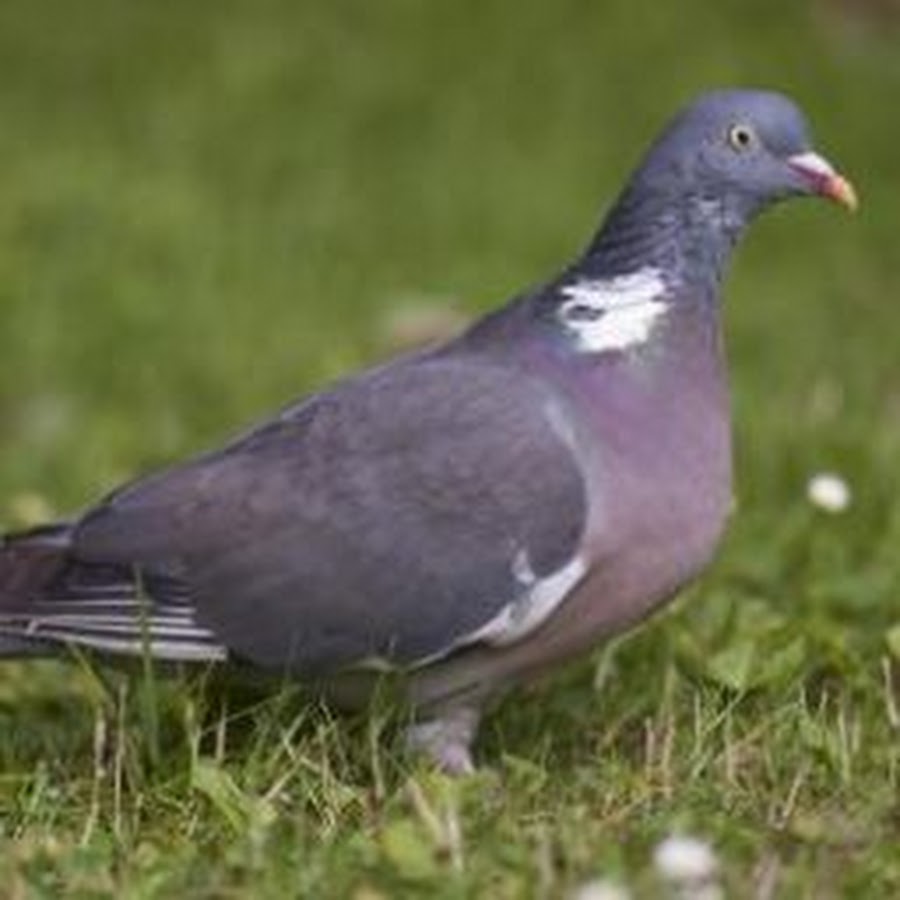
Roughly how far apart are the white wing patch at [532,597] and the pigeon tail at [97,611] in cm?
44

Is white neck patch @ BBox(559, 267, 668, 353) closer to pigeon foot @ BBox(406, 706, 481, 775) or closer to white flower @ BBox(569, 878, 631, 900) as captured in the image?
pigeon foot @ BBox(406, 706, 481, 775)

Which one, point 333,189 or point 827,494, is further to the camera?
point 333,189

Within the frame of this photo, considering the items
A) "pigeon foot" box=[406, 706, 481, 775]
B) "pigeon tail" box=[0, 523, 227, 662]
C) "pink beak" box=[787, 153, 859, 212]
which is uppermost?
"pink beak" box=[787, 153, 859, 212]

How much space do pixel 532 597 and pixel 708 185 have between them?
74cm

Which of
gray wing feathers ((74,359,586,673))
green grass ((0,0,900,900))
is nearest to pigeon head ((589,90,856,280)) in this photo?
gray wing feathers ((74,359,586,673))

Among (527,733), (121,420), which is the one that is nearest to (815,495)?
(527,733)

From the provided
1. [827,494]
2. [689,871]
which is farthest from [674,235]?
[689,871]

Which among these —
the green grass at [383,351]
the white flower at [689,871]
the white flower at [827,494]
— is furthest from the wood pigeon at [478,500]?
the white flower at [827,494]

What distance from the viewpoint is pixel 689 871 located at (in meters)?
3.57

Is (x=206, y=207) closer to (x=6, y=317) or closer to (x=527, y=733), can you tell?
(x=6, y=317)

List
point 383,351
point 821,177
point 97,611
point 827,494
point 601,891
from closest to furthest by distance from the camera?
point 601,891
point 97,611
point 821,177
point 827,494
point 383,351

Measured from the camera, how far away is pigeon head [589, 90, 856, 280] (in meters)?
4.86

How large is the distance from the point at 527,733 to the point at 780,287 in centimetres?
577

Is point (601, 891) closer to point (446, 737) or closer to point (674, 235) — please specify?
point (446, 737)
